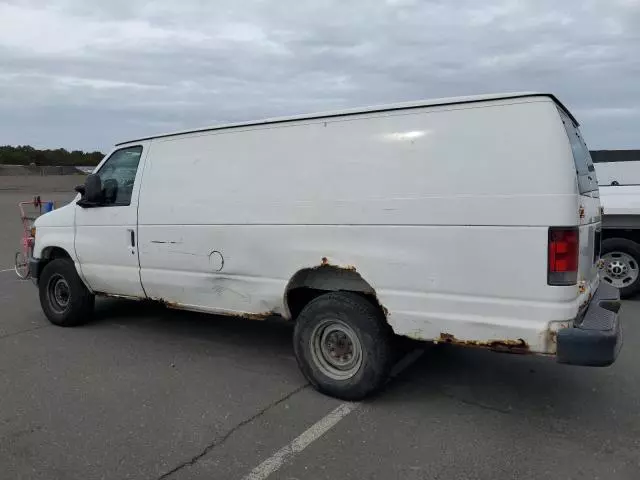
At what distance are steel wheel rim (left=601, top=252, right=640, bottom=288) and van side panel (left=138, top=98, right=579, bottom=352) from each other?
5.17 m

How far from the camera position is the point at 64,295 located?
264 inches

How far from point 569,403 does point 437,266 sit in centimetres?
160

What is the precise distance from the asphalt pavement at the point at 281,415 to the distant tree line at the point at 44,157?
2009 inches

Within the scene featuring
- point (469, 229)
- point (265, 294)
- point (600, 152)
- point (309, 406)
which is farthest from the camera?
point (600, 152)

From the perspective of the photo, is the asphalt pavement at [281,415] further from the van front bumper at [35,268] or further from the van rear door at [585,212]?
the van rear door at [585,212]

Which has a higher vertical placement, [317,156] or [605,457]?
[317,156]

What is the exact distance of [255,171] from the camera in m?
4.78

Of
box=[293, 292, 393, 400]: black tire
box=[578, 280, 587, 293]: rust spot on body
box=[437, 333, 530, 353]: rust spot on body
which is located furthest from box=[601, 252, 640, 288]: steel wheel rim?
box=[293, 292, 393, 400]: black tire

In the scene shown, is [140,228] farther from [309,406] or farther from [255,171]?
[309,406]

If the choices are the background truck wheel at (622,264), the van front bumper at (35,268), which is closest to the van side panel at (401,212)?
the van front bumper at (35,268)

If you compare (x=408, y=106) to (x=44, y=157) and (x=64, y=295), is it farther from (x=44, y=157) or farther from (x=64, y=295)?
(x=44, y=157)

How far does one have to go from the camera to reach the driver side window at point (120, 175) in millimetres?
5816

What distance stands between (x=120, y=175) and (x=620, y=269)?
265 inches

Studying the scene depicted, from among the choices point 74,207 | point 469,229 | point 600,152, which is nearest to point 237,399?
point 469,229
